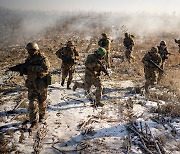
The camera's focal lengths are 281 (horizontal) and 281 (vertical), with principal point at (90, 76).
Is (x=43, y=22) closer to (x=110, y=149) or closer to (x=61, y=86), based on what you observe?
(x=61, y=86)

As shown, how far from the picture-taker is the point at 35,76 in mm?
6707

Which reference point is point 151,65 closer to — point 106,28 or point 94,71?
point 94,71

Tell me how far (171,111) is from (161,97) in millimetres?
1763

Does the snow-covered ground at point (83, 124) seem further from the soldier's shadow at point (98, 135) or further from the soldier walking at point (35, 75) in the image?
the soldier walking at point (35, 75)

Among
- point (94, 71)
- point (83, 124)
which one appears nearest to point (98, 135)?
point (83, 124)

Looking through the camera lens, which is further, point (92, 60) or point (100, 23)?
point (100, 23)

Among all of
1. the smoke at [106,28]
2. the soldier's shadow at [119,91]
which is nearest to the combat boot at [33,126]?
the soldier's shadow at [119,91]

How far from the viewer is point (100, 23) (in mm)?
36031

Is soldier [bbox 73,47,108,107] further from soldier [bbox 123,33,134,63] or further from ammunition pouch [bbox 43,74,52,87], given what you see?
soldier [bbox 123,33,134,63]

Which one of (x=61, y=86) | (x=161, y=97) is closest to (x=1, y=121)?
(x=61, y=86)

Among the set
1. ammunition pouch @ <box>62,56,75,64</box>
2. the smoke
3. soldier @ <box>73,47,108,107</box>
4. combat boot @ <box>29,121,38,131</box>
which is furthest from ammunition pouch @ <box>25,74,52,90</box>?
the smoke

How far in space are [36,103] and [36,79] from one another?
578 millimetres

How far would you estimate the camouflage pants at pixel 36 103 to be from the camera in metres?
6.63

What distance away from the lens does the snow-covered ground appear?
239 inches
